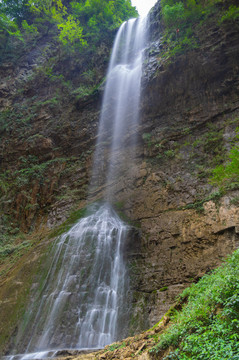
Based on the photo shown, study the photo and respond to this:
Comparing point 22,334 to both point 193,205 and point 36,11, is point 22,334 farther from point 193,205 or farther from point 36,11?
point 36,11

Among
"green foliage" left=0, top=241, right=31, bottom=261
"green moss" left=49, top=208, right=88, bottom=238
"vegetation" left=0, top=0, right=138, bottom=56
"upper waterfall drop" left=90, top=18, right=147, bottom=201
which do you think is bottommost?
"green foliage" left=0, top=241, right=31, bottom=261

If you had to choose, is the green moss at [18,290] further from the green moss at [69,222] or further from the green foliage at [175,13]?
the green foliage at [175,13]

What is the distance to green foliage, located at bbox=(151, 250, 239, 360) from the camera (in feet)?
9.34

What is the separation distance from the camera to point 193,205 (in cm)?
955

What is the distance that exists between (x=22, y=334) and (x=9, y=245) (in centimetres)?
542

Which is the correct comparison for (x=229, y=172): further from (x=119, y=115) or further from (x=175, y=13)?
(x=175, y=13)

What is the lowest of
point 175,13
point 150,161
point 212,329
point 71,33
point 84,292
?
point 212,329

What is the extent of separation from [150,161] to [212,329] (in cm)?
988

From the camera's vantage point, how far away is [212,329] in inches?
126

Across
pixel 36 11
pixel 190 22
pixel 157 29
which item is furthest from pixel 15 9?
pixel 190 22

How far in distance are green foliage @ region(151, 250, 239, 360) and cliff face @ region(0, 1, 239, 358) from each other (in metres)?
3.53

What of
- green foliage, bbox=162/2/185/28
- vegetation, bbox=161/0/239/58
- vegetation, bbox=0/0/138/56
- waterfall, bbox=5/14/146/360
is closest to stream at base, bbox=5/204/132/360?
waterfall, bbox=5/14/146/360

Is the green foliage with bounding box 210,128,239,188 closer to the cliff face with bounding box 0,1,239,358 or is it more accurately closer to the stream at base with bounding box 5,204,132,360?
the cliff face with bounding box 0,1,239,358

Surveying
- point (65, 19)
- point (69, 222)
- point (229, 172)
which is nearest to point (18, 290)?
point (69, 222)
